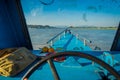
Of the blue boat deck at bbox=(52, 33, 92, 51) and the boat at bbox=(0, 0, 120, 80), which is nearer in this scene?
the boat at bbox=(0, 0, 120, 80)

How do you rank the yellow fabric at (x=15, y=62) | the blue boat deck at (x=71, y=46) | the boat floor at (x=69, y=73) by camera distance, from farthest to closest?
the blue boat deck at (x=71, y=46) < the yellow fabric at (x=15, y=62) < the boat floor at (x=69, y=73)

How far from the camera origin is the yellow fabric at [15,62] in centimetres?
296

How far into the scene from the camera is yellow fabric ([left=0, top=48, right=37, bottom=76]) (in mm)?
2963

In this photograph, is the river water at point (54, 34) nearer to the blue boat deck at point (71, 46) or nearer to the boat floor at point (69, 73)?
the blue boat deck at point (71, 46)

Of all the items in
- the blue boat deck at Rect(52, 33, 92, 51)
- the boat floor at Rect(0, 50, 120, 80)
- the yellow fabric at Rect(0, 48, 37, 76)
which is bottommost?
the blue boat deck at Rect(52, 33, 92, 51)

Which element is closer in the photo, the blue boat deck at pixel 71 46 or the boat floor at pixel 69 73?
the boat floor at pixel 69 73

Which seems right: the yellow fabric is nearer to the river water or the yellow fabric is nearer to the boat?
the boat

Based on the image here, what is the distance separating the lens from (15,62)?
3164 millimetres

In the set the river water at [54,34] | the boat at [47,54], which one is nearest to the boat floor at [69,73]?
the boat at [47,54]

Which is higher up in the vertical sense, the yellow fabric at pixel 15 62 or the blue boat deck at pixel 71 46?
the yellow fabric at pixel 15 62

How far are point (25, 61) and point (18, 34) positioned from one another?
1534mm

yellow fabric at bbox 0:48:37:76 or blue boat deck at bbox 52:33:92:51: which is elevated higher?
yellow fabric at bbox 0:48:37:76

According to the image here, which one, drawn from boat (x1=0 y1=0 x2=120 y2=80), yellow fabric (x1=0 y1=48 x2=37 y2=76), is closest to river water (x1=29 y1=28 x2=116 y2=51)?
boat (x1=0 y1=0 x2=120 y2=80)

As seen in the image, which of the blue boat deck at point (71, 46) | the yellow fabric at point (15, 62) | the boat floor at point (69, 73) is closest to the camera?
the boat floor at point (69, 73)
